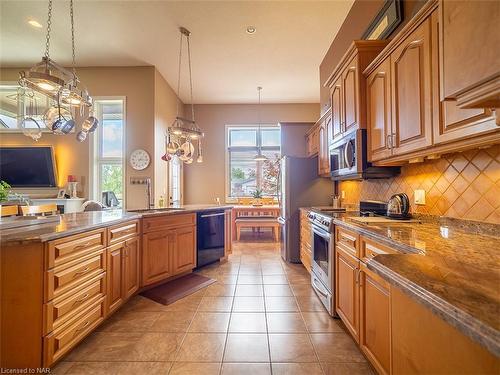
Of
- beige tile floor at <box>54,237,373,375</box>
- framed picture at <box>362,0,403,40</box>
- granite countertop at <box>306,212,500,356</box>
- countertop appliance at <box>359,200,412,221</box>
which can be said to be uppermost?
framed picture at <box>362,0,403,40</box>

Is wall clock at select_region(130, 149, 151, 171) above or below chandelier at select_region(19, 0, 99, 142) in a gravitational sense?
below

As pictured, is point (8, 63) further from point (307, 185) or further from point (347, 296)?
point (347, 296)

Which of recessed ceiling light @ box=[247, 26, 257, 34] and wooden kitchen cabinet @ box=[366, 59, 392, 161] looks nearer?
wooden kitchen cabinet @ box=[366, 59, 392, 161]

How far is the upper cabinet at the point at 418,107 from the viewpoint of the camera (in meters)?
1.11

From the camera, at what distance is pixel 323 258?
235cm

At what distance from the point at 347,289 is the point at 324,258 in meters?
0.54

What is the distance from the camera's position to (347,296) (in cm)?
178

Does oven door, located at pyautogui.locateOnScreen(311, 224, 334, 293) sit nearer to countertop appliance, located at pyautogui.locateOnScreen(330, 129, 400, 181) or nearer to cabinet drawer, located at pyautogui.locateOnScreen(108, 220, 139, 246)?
countertop appliance, located at pyautogui.locateOnScreen(330, 129, 400, 181)

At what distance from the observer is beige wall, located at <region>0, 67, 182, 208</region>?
427cm

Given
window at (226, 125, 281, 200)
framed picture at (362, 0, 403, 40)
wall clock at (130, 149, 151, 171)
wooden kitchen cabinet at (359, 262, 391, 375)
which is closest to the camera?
wooden kitchen cabinet at (359, 262, 391, 375)

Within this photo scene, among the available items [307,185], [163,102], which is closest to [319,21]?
[307,185]

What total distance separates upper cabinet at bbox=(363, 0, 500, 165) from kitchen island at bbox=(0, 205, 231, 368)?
2281mm

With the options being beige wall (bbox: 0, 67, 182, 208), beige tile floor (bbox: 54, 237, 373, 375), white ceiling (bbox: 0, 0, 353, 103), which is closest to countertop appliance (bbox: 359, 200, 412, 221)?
beige tile floor (bbox: 54, 237, 373, 375)

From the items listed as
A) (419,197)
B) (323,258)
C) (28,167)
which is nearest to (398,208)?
(419,197)
